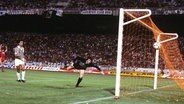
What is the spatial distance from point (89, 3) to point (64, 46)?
5155 mm

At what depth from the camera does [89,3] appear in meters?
48.4

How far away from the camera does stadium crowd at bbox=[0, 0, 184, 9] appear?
44625mm

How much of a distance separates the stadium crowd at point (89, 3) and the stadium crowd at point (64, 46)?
10.9ft

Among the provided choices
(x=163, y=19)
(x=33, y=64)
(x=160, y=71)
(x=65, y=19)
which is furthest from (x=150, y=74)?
(x=65, y=19)

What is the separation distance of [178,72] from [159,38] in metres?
8.17

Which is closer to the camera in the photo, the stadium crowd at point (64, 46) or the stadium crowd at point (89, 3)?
the stadium crowd at point (89, 3)

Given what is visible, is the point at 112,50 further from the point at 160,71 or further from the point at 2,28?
the point at 2,28

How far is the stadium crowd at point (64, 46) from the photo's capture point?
4609 cm

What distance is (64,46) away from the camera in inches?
1939

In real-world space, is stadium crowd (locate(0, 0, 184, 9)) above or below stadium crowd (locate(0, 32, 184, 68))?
above

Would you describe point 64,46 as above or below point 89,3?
below

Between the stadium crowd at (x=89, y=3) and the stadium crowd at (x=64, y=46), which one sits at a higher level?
the stadium crowd at (x=89, y=3)

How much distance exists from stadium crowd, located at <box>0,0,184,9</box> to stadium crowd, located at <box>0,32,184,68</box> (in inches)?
131

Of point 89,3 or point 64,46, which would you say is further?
point 64,46
